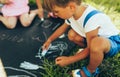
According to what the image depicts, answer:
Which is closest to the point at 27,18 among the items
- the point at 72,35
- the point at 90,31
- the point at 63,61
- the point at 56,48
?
the point at 56,48

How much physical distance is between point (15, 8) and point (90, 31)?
110 cm

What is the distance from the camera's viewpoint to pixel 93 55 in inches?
92.9

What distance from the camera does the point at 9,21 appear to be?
3180 mm

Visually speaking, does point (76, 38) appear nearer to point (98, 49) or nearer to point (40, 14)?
point (98, 49)

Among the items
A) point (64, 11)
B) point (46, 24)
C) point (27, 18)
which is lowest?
point (64, 11)

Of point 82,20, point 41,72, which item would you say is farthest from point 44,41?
point 82,20

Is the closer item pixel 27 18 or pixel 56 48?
pixel 56 48

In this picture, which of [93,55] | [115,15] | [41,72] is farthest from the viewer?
[115,15]

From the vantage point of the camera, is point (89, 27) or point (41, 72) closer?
point (89, 27)

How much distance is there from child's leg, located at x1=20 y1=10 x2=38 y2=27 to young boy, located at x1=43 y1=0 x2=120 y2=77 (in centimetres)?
74

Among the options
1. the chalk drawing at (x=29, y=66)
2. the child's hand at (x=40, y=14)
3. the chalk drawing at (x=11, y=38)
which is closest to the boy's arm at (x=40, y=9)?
the child's hand at (x=40, y=14)

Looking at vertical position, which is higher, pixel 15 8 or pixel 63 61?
pixel 15 8

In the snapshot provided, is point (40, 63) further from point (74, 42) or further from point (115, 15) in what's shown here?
point (115, 15)

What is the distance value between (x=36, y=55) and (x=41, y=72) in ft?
0.77
